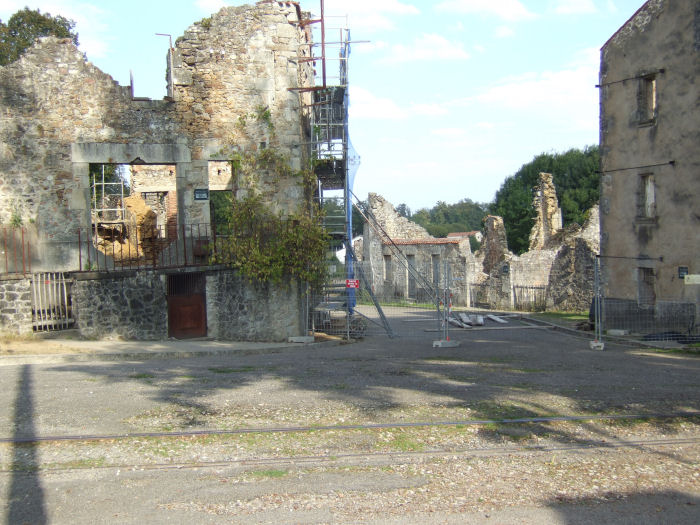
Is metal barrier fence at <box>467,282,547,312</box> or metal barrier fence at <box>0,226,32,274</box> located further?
metal barrier fence at <box>467,282,547,312</box>

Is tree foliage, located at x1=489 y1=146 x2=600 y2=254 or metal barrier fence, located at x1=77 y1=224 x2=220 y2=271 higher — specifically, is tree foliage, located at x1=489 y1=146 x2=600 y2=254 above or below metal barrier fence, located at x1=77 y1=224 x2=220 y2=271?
→ above

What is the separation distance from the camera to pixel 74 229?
14664 millimetres

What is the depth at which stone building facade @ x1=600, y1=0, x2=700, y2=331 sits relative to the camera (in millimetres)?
16500

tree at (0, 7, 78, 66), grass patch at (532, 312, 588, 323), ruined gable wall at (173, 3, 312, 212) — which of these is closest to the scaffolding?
ruined gable wall at (173, 3, 312, 212)

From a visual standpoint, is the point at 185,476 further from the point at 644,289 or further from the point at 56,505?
the point at 644,289

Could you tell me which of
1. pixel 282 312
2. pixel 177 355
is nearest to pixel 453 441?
pixel 177 355

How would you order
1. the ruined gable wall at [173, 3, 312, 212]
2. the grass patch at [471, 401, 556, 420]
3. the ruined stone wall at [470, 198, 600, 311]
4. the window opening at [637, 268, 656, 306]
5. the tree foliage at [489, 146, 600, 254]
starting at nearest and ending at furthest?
the grass patch at [471, 401, 556, 420] < the ruined gable wall at [173, 3, 312, 212] < the window opening at [637, 268, 656, 306] < the ruined stone wall at [470, 198, 600, 311] < the tree foliage at [489, 146, 600, 254]

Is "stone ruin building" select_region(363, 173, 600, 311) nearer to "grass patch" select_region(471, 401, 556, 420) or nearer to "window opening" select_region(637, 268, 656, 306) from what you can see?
"window opening" select_region(637, 268, 656, 306)

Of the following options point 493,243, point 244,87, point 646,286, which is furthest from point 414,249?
point 244,87

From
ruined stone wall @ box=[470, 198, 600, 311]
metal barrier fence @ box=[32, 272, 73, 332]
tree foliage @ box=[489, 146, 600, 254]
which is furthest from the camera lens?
tree foliage @ box=[489, 146, 600, 254]

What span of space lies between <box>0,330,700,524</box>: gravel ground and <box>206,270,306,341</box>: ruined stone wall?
14.8 feet

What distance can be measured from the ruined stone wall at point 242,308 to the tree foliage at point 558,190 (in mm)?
39409

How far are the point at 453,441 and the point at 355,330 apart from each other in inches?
395

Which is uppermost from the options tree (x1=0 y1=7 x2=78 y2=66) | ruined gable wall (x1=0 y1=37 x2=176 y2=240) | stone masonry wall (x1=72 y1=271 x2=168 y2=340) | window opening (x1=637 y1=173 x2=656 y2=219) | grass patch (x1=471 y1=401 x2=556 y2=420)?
tree (x1=0 y1=7 x2=78 y2=66)
